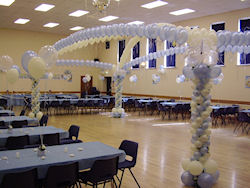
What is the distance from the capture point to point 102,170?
3793 mm

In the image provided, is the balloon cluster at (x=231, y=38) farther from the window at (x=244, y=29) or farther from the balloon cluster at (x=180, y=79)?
the balloon cluster at (x=180, y=79)

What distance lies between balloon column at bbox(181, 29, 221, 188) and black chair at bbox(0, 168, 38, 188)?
8.91 feet

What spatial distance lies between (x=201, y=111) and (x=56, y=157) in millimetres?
2661

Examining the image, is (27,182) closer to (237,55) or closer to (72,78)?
(237,55)

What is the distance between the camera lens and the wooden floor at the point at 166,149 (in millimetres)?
5086

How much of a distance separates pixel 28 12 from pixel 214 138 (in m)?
11.4

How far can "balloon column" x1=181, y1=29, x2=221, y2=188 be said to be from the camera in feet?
15.9

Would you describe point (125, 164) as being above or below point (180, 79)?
below

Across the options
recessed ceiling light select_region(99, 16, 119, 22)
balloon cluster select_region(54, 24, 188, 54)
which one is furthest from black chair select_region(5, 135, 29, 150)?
recessed ceiling light select_region(99, 16, 119, 22)

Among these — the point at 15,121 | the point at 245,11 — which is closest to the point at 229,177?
the point at 15,121

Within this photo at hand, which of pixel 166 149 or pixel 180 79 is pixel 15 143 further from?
pixel 180 79

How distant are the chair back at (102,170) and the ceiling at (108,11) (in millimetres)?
9511

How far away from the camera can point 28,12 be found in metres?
14.7

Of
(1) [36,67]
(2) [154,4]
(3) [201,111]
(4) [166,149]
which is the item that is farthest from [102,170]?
(2) [154,4]
